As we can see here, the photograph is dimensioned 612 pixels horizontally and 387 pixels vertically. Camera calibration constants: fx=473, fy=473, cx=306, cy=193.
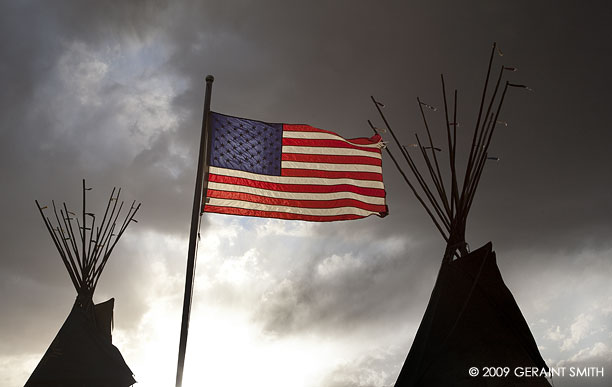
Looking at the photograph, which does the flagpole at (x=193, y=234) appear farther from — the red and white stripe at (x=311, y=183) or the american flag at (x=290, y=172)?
the red and white stripe at (x=311, y=183)

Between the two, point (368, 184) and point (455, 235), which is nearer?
point (455, 235)

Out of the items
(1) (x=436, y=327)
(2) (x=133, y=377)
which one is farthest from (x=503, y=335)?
(2) (x=133, y=377)

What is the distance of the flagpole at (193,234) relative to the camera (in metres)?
5.78

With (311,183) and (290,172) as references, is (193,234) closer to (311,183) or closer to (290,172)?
(290,172)

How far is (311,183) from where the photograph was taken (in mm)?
7945

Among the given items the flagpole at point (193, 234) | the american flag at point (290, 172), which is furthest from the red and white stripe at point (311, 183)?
the flagpole at point (193, 234)

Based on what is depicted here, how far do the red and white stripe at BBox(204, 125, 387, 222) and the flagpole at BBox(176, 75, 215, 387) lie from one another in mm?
450

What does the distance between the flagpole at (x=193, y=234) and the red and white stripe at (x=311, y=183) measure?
0.45 m

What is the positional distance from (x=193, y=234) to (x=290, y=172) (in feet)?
7.10

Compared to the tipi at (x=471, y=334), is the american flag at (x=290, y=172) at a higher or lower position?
higher

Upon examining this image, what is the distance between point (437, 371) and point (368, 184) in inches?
139

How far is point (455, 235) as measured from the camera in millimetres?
6676

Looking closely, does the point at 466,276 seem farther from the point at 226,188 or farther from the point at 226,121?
the point at 226,121

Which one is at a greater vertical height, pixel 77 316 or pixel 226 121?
pixel 226 121
